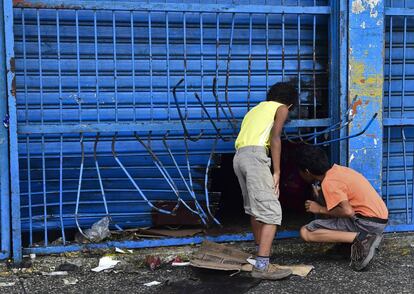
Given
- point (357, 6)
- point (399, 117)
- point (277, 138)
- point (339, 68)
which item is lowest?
point (277, 138)

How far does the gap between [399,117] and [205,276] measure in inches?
88.0

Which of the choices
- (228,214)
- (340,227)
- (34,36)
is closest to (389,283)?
(340,227)

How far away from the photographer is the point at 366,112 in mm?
4824

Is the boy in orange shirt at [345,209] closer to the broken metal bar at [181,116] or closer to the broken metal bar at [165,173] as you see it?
the broken metal bar at [181,116]

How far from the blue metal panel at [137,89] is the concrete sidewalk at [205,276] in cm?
30

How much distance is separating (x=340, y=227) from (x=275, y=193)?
61 cm

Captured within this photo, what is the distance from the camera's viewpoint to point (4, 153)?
4.36 m

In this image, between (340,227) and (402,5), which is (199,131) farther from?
(402,5)

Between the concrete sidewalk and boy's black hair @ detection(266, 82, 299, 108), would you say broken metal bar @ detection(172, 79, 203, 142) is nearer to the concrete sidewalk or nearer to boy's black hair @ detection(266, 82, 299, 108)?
boy's black hair @ detection(266, 82, 299, 108)

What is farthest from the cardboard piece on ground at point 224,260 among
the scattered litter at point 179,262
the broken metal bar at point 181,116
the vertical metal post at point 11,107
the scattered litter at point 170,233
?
the vertical metal post at point 11,107

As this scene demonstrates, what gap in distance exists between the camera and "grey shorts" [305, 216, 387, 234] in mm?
4453

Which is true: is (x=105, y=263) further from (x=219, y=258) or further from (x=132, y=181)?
(x=219, y=258)

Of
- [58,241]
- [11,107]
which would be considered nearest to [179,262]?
[58,241]

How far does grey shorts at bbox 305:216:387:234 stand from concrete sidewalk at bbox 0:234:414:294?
300mm
